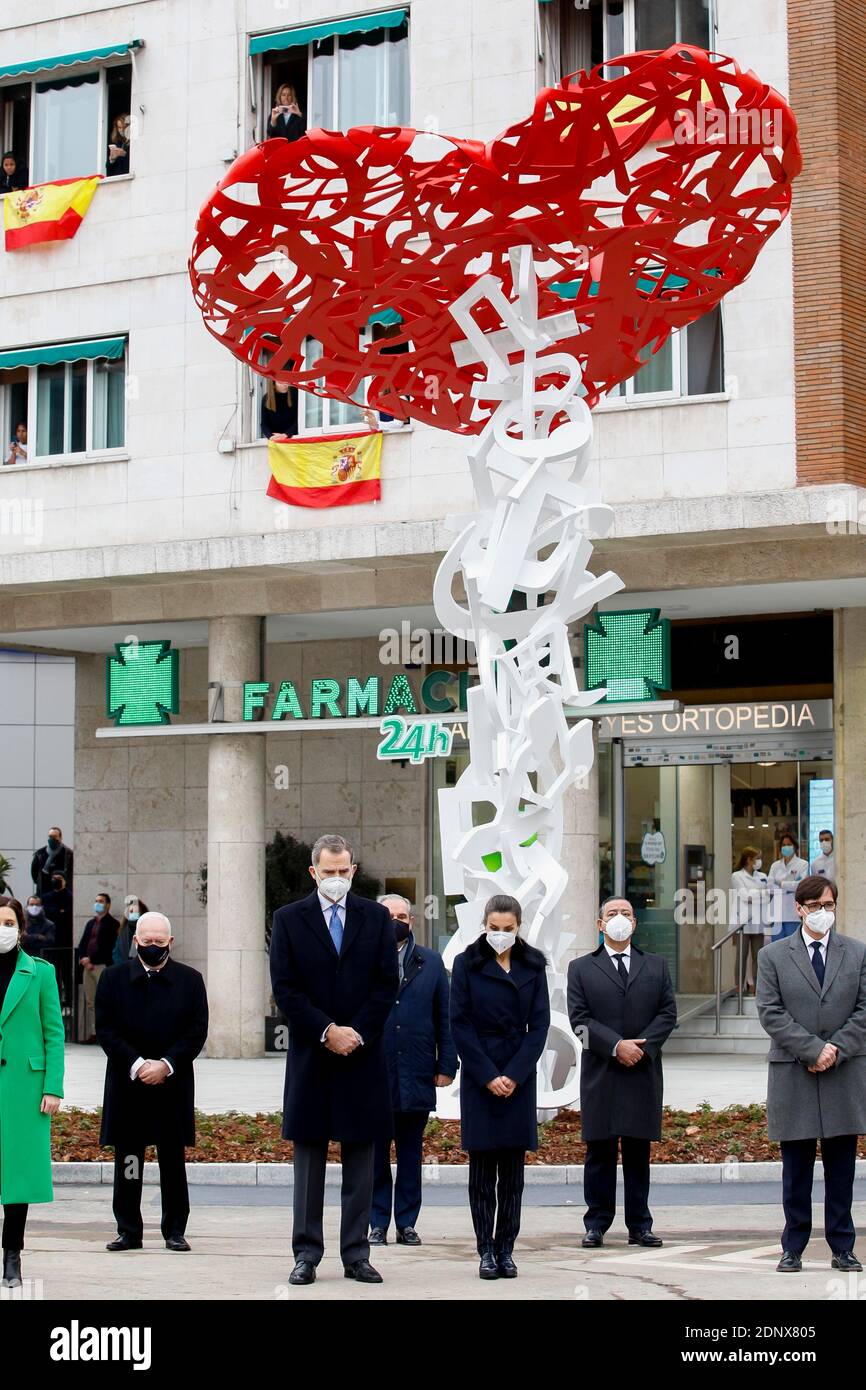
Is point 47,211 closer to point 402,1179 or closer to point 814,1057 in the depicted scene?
point 402,1179

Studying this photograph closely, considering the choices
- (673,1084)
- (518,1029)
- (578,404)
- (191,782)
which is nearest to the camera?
(518,1029)

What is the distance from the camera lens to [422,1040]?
489 inches

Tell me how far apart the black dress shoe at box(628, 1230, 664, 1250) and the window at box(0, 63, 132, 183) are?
64.4 ft

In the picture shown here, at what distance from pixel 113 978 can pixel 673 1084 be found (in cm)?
1127

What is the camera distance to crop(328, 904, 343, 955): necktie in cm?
1055

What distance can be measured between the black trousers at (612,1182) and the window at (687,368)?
13.4 m

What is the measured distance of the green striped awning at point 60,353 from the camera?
27969mm

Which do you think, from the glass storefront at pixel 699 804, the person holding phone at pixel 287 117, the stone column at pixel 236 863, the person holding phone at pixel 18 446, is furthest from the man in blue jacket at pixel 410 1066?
the person holding phone at pixel 18 446

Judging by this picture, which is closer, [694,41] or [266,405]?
[694,41]

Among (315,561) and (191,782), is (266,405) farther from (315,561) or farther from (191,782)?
(191,782)

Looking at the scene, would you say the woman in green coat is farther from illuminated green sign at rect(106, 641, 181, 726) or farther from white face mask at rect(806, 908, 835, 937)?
illuminated green sign at rect(106, 641, 181, 726)

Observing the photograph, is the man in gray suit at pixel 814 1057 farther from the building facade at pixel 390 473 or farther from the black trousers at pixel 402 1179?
the building facade at pixel 390 473
